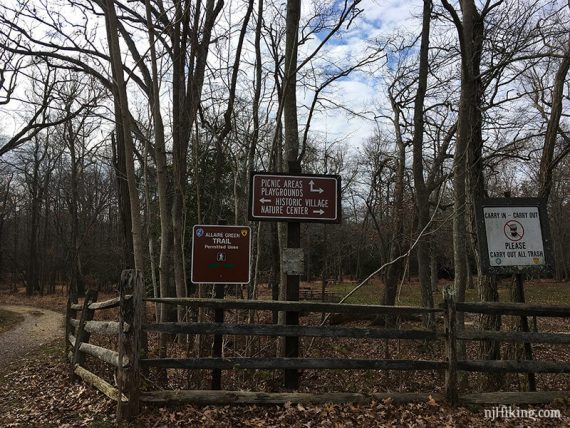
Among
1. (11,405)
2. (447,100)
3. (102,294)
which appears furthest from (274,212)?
(102,294)

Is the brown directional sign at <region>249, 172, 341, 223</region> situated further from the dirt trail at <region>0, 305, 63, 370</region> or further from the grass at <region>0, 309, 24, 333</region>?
the grass at <region>0, 309, 24, 333</region>

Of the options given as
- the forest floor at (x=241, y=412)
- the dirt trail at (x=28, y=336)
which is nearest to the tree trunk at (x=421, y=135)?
the forest floor at (x=241, y=412)

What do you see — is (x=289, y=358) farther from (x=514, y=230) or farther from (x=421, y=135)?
(x=421, y=135)

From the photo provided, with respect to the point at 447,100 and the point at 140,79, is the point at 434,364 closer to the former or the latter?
the point at 140,79

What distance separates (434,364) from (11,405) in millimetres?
5773

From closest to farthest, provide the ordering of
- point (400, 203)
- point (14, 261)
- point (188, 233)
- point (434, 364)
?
point (434, 364) → point (400, 203) → point (188, 233) → point (14, 261)

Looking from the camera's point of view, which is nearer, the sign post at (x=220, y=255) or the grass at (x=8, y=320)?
the sign post at (x=220, y=255)

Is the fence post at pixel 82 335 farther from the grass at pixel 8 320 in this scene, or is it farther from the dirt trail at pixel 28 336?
the grass at pixel 8 320

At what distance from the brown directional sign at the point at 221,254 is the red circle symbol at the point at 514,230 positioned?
3685 millimetres

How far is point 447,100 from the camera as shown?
14.7 m

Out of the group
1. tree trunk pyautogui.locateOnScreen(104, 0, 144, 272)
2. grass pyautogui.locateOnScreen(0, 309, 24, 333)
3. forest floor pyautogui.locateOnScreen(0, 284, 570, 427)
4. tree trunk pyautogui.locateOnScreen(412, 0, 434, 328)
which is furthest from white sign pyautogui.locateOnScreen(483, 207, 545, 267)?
grass pyautogui.locateOnScreen(0, 309, 24, 333)

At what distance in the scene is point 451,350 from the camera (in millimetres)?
5801

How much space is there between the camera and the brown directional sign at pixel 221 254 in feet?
20.8

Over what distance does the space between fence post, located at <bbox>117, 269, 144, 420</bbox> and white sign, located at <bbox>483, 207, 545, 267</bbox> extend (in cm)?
474
